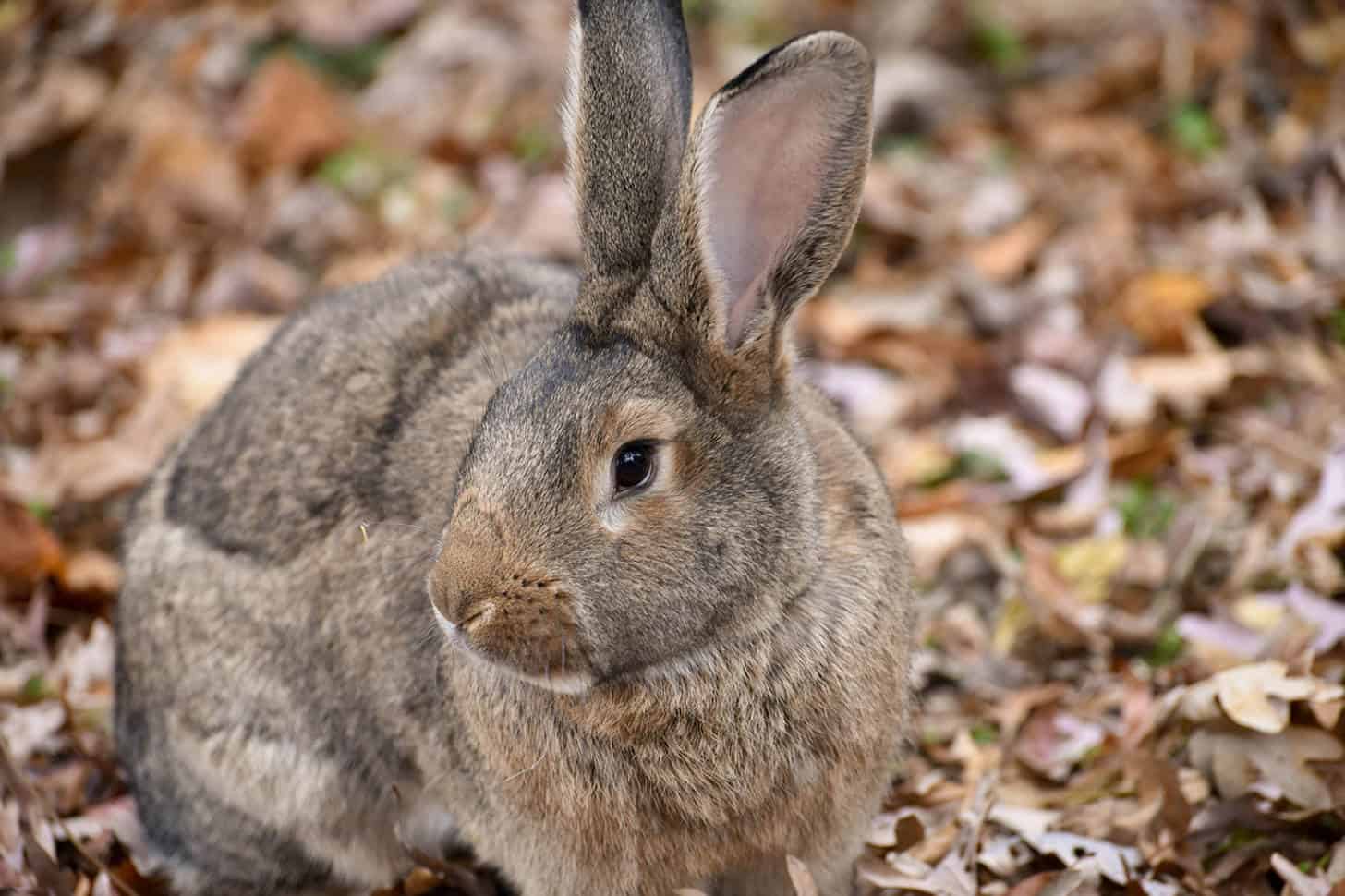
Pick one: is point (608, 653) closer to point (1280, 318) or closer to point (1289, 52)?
point (1280, 318)

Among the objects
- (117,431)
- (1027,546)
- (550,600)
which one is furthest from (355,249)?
(550,600)

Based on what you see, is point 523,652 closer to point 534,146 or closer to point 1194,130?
point 534,146

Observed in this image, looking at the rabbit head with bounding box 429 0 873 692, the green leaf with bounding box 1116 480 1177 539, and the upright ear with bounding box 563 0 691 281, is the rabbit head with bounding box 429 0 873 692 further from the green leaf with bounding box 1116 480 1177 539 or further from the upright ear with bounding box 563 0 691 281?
the green leaf with bounding box 1116 480 1177 539

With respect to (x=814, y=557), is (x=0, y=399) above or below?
below

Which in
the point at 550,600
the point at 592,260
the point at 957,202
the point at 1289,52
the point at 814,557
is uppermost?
the point at 592,260

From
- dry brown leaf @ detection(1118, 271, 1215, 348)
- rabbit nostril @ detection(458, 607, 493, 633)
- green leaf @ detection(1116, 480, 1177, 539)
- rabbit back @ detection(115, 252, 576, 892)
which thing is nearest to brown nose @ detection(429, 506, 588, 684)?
rabbit nostril @ detection(458, 607, 493, 633)

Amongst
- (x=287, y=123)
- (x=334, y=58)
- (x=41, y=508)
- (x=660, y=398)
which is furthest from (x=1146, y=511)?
(x=334, y=58)

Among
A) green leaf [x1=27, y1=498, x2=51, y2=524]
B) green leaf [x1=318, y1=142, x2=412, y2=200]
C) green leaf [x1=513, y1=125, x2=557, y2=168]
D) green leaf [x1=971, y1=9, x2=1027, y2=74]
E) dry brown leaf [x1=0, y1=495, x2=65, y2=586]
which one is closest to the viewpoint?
dry brown leaf [x1=0, y1=495, x2=65, y2=586]

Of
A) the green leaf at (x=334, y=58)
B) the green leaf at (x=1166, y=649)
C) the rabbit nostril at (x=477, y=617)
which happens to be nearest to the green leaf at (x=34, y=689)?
the rabbit nostril at (x=477, y=617)
